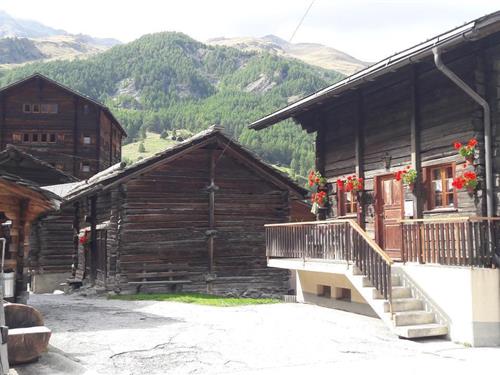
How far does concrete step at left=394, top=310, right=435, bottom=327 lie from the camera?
1030cm

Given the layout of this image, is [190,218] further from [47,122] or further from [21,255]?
[47,122]

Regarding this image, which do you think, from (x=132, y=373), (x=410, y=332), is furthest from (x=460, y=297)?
(x=132, y=373)

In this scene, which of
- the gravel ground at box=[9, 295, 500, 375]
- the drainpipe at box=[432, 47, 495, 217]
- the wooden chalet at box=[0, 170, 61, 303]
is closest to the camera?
the gravel ground at box=[9, 295, 500, 375]

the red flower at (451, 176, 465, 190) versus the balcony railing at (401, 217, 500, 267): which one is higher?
the red flower at (451, 176, 465, 190)

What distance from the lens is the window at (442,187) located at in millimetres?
11805

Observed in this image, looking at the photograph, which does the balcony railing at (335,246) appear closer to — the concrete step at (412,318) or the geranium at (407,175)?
the concrete step at (412,318)

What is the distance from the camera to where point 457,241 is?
397 inches

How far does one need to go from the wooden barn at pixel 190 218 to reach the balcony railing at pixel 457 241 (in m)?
9.83

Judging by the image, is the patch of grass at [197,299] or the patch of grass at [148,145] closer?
the patch of grass at [197,299]

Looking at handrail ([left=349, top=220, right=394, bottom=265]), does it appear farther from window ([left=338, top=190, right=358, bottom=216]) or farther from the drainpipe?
window ([left=338, top=190, right=358, bottom=216])

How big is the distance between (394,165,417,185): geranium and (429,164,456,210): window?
1.20ft

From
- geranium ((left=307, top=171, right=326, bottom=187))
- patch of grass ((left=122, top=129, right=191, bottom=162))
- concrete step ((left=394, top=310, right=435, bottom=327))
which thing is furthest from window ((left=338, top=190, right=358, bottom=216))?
patch of grass ((left=122, top=129, right=191, bottom=162))

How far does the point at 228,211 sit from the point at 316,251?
7.28 m

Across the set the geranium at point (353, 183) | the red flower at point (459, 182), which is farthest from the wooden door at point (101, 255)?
the red flower at point (459, 182)
